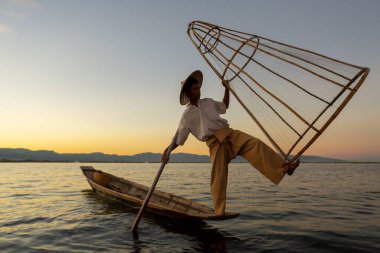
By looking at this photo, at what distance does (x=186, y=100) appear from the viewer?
6.12 metres

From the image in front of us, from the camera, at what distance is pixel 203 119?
5848 millimetres

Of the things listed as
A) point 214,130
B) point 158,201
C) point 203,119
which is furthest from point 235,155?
point 158,201

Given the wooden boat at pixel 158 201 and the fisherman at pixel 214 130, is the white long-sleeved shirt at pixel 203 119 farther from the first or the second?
the wooden boat at pixel 158 201

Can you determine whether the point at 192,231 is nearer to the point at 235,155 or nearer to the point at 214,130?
the point at 235,155

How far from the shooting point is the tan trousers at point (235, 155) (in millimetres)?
5148

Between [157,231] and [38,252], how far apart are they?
2.62 meters

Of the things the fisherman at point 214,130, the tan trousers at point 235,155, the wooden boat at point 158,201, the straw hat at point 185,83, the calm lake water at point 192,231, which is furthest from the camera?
the wooden boat at point 158,201

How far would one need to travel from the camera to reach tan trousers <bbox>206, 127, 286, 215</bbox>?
16.9ft

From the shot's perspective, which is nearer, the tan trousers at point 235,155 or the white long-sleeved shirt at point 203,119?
the tan trousers at point 235,155

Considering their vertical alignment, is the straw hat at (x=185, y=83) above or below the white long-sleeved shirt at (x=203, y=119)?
above

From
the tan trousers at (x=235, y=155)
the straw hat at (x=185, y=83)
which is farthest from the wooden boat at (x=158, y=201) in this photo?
the straw hat at (x=185, y=83)

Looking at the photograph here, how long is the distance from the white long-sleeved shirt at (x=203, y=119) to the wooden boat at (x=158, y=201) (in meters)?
1.67

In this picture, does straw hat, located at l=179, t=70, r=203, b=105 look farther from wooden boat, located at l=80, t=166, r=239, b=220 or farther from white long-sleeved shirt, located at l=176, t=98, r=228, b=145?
wooden boat, located at l=80, t=166, r=239, b=220

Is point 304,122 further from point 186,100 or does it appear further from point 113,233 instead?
point 113,233
